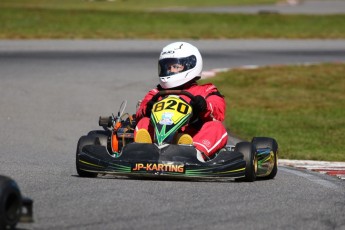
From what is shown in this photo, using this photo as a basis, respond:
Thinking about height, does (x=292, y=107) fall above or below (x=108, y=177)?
above

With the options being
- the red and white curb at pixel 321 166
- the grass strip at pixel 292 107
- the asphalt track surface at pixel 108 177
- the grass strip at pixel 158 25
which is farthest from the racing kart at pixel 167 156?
the grass strip at pixel 158 25

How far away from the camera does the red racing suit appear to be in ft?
28.8

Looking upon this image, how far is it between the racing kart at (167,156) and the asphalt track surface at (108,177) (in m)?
0.12

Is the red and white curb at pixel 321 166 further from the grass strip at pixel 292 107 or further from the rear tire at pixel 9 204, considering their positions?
the rear tire at pixel 9 204

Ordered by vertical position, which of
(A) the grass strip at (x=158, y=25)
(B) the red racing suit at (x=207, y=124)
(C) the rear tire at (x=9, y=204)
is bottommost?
(C) the rear tire at (x=9, y=204)

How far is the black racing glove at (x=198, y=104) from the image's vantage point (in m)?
8.87

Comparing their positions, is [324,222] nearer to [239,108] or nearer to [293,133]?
[293,133]

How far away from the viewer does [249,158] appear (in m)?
8.53

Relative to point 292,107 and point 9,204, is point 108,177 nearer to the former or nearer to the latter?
A: point 9,204

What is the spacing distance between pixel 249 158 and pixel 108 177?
4.01ft

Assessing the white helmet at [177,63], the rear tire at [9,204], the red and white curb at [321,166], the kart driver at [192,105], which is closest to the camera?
the rear tire at [9,204]

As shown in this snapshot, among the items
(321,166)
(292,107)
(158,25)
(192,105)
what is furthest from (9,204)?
(158,25)

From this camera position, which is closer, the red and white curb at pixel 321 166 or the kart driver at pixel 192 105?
the kart driver at pixel 192 105

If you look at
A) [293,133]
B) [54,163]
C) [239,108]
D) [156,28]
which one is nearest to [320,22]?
[156,28]
